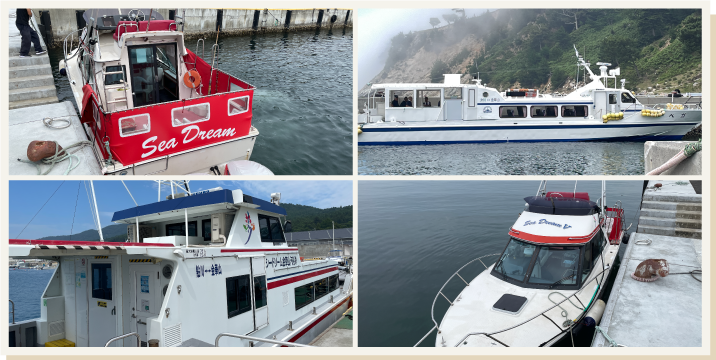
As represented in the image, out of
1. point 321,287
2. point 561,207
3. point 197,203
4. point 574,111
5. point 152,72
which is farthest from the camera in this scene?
point 574,111

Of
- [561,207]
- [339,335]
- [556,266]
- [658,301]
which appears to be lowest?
[339,335]

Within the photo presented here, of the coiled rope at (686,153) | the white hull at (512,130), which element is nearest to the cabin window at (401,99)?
the white hull at (512,130)

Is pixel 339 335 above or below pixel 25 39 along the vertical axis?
below

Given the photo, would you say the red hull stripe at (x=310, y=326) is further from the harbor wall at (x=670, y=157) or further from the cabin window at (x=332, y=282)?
the harbor wall at (x=670, y=157)

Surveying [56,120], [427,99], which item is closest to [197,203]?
[56,120]

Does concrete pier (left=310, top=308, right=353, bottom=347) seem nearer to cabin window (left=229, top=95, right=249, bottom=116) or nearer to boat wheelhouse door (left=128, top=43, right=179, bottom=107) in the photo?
cabin window (left=229, top=95, right=249, bottom=116)

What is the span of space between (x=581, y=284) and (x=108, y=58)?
1080cm

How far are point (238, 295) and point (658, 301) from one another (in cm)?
656

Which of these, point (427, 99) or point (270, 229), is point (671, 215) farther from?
point (427, 99)

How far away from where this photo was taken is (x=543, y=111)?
18.1m

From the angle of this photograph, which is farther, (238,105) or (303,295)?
(303,295)

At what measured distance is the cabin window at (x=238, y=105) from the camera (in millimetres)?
9180

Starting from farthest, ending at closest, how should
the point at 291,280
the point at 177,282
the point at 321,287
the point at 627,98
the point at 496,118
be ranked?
the point at 627,98 < the point at 496,118 < the point at 321,287 < the point at 291,280 < the point at 177,282

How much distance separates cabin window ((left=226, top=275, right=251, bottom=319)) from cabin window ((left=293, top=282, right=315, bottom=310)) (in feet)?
6.80
